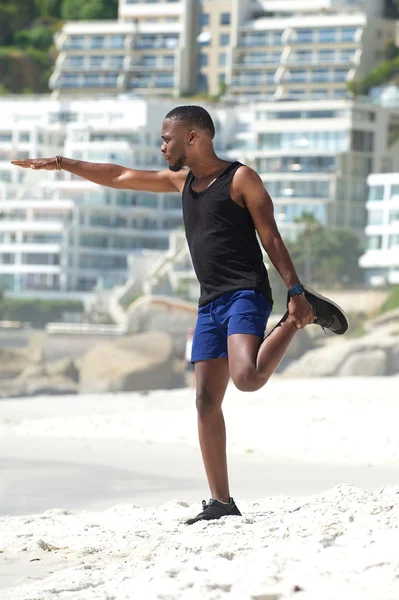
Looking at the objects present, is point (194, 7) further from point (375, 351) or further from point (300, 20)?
point (375, 351)

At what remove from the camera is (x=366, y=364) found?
108 ft

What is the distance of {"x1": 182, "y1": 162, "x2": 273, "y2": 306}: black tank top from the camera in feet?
14.9

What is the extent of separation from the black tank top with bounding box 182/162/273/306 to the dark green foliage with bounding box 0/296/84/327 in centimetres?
3610

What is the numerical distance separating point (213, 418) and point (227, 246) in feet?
1.93

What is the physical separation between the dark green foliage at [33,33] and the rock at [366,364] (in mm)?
57624

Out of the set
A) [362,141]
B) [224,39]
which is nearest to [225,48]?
[224,39]

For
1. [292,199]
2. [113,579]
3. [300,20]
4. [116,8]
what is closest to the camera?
[113,579]

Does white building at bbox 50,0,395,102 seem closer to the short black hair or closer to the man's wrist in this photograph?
the short black hair

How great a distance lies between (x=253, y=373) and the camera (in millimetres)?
4355

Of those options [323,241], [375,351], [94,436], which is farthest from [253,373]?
[323,241]

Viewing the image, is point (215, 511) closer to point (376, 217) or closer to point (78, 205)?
point (376, 217)

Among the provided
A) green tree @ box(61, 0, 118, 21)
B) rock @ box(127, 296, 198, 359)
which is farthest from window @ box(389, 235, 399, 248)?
green tree @ box(61, 0, 118, 21)

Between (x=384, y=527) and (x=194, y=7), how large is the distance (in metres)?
91.4

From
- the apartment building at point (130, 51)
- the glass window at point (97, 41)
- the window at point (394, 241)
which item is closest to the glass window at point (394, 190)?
the window at point (394, 241)
